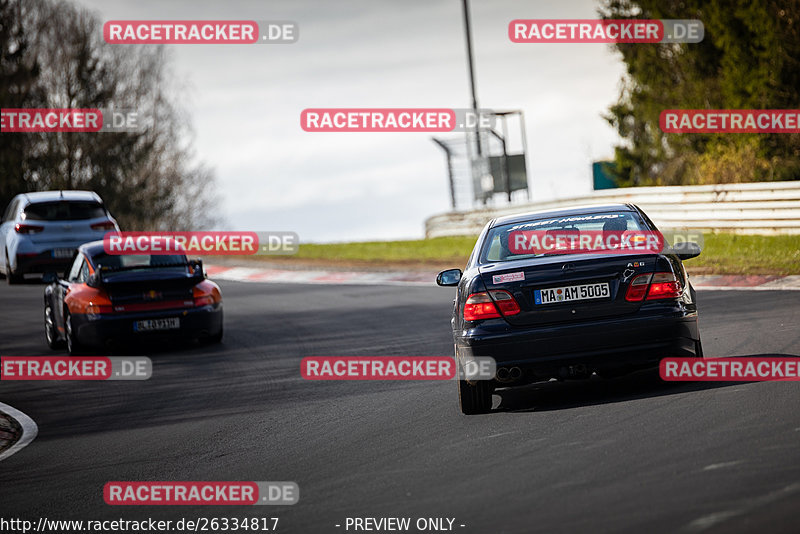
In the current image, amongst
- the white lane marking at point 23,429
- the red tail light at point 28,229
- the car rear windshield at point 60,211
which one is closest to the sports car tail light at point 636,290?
the white lane marking at point 23,429

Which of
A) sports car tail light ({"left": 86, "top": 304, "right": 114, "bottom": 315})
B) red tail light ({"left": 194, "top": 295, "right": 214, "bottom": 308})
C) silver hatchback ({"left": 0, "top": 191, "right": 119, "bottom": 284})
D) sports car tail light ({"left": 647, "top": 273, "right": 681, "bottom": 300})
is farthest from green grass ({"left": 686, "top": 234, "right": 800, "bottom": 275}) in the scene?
silver hatchback ({"left": 0, "top": 191, "right": 119, "bottom": 284})

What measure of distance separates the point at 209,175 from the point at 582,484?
4949 cm

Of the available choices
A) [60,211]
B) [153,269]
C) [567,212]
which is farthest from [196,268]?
[60,211]

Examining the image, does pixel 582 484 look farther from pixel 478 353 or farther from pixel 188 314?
pixel 188 314

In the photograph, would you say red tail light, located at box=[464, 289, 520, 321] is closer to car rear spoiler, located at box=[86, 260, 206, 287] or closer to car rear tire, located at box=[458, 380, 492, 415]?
car rear tire, located at box=[458, 380, 492, 415]

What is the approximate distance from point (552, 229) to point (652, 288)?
104 cm

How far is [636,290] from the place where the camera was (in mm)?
7988

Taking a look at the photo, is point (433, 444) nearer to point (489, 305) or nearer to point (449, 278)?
point (489, 305)

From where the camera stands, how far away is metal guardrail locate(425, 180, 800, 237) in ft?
69.1

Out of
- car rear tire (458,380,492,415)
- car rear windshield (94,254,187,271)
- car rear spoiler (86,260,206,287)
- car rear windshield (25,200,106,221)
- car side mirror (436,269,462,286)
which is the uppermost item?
car rear windshield (25,200,106,221)

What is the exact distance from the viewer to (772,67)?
26.5 metres

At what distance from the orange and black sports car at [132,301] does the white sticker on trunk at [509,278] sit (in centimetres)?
692

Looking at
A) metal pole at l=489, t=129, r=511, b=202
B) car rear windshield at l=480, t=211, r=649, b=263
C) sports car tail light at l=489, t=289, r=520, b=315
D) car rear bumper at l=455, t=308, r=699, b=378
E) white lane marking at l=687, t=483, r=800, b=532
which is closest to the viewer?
white lane marking at l=687, t=483, r=800, b=532

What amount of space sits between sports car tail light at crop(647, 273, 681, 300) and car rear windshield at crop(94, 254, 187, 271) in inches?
307
